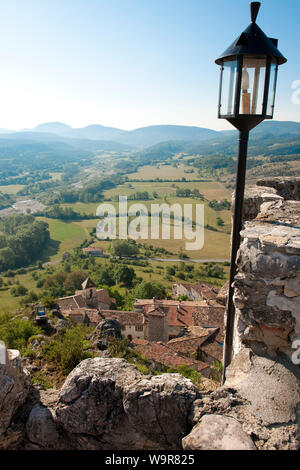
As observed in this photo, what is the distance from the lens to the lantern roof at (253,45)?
15.2 feet

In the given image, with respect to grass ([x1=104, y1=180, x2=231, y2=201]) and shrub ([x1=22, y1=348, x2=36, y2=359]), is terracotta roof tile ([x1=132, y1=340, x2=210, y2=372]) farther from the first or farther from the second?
grass ([x1=104, y1=180, x2=231, y2=201])

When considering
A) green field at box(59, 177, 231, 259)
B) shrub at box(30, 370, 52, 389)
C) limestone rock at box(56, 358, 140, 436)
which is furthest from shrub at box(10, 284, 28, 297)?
limestone rock at box(56, 358, 140, 436)

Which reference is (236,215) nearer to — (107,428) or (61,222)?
(107,428)

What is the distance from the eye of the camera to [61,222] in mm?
96312

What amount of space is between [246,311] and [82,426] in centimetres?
290

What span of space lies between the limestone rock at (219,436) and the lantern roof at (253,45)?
16.3 feet

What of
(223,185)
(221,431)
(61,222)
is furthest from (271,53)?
(223,185)

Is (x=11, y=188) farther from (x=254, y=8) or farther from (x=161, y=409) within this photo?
(x=161, y=409)

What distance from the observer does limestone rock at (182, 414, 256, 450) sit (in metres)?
3.49

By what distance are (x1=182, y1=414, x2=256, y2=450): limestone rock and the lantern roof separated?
495 cm

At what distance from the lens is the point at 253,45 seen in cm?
466

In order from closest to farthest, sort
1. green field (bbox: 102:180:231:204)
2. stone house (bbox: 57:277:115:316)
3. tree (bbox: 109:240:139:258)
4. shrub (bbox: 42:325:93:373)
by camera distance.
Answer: shrub (bbox: 42:325:93:373), stone house (bbox: 57:277:115:316), tree (bbox: 109:240:139:258), green field (bbox: 102:180:231:204)

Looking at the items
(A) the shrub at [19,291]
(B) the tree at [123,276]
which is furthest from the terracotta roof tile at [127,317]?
(A) the shrub at [19,291]

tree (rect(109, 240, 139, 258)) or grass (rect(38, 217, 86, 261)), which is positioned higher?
tree (rect(109, 240, 139, 258))
